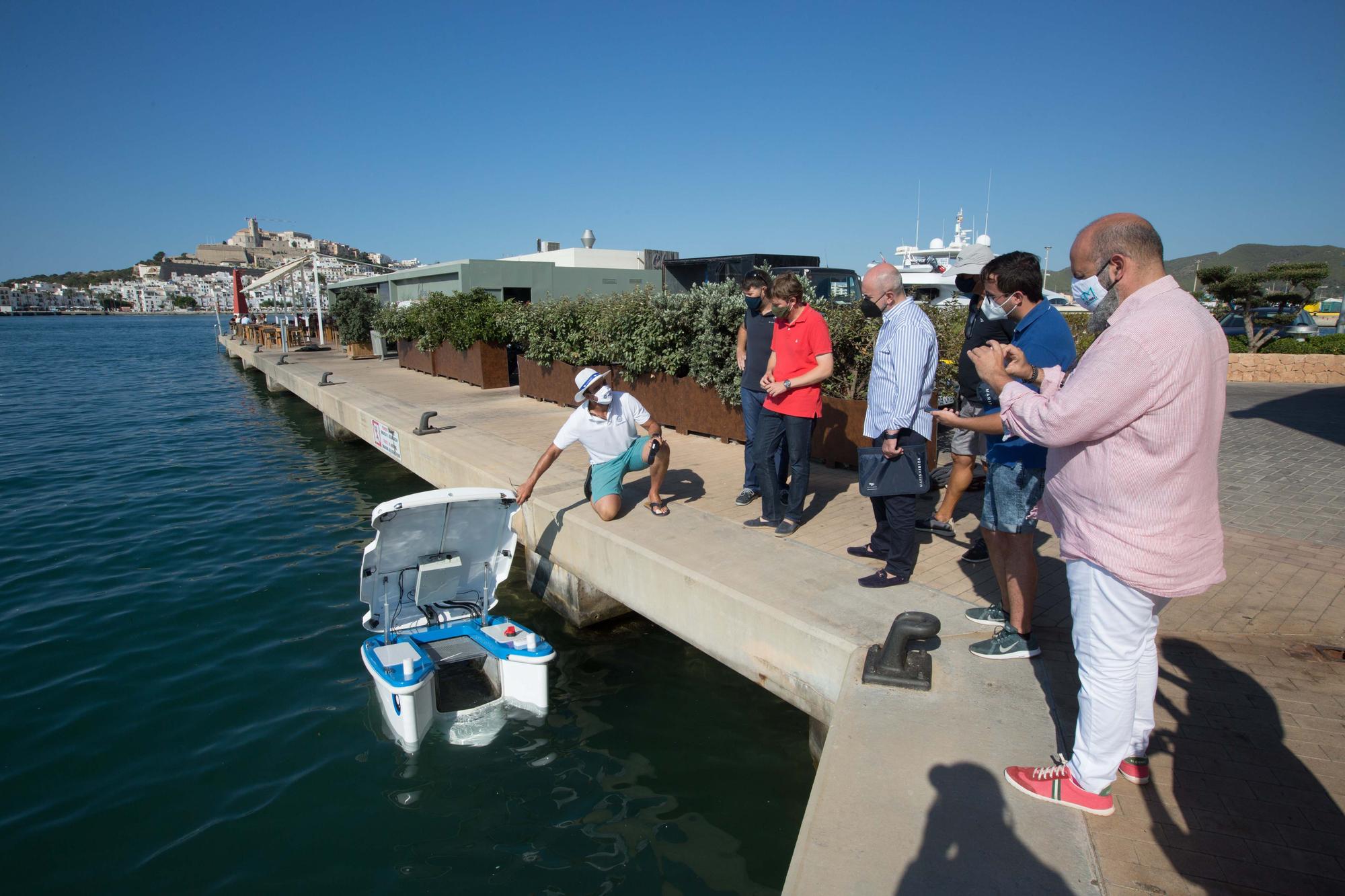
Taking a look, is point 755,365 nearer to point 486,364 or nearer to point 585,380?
point 585,380

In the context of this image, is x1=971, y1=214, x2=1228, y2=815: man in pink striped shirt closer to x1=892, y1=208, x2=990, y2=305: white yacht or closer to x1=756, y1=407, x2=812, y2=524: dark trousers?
x1=756, y1=407, x2=812, y2=524: dark trousers

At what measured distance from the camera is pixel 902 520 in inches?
184

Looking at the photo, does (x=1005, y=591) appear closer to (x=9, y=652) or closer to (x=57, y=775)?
(x=57, y=775)

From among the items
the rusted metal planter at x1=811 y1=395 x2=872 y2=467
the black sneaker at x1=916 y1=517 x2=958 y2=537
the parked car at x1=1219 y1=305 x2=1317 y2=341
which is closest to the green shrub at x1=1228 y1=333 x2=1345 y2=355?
the parked car at x1=1219 y1=305 x2=1317 y2=341

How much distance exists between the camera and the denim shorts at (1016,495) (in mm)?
3680

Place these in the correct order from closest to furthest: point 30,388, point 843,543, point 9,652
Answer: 1. point 843,543
2. point 9,652
3. point 30,388

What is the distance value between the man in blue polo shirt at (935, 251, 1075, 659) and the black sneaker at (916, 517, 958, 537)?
5.57 feet

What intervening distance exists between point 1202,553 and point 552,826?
3654mm

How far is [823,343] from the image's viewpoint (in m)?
5.70

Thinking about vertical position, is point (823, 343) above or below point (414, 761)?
above

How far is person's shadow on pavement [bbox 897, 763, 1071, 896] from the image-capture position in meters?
2.39

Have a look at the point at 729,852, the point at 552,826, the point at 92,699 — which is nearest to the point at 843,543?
the point at 729,852

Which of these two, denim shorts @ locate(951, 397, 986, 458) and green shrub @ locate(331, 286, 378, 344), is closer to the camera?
denim shorts @ locate(951, 397, 986, 458)

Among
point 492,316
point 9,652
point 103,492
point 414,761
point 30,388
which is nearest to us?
point 414,761
